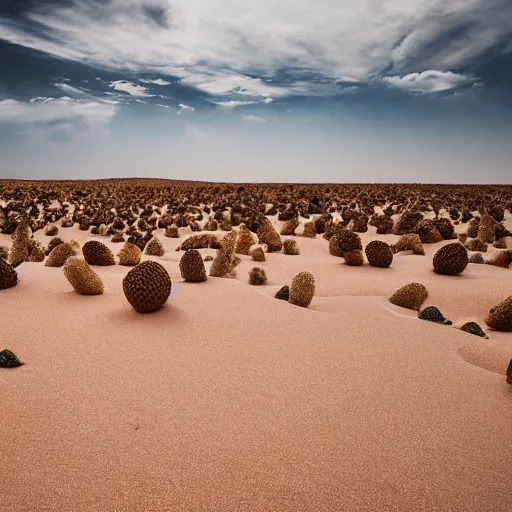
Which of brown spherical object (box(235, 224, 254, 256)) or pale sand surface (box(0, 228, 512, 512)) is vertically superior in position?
brown spherical object (box(235, 224, 254, 256))

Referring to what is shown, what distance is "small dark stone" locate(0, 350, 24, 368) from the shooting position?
187 cm

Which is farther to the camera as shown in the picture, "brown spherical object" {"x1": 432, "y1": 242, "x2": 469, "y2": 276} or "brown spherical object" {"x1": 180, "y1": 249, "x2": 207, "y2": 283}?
"brown spherical object" {"x1": 432, "y1": 242, "x2": 469, "y2": 276}

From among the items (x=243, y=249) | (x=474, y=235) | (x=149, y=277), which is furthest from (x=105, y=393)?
(x=474, y=235)

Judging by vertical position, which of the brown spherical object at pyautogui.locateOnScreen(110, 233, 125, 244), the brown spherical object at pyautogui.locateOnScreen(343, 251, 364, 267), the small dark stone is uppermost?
the brown spherical object at pyautogui.locateOnScreen(343, 251, 364, 267)

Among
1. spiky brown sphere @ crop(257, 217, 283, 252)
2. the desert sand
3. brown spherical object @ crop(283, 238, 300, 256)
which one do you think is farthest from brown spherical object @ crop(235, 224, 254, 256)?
the desert sand

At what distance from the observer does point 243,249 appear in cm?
596

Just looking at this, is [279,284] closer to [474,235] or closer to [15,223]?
[474,235]

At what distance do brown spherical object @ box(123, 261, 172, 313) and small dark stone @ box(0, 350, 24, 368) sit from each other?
812 millimetres

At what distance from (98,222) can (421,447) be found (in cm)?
952

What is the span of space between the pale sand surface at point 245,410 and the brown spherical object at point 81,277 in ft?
0.31

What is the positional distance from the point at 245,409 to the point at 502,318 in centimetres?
239

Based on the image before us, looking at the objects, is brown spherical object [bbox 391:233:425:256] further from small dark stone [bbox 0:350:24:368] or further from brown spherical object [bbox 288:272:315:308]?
small dark stone [bbox 0:350:24:368]

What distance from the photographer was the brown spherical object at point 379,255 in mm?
4918

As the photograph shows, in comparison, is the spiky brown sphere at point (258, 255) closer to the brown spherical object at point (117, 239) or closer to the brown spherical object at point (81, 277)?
the brown spherical object at point (81, 277)
